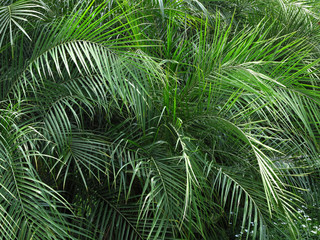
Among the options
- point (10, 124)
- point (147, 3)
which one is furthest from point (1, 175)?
point (147, 3)

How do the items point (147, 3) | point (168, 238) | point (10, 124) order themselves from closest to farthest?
point (10, 124) < point (168, 238) < point (147, 3)

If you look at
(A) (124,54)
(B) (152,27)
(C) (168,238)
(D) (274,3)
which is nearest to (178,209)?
(C) (168,238)

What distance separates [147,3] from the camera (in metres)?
2.75

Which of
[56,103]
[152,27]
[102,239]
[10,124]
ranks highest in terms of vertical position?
[152,27]

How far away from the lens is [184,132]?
2.26m

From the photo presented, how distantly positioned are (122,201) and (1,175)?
69cm

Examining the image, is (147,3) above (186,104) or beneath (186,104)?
above

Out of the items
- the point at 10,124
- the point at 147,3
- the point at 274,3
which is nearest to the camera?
the point at 10,124

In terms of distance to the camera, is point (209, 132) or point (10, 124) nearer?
point (10, 124)

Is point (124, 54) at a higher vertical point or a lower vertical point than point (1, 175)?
higher

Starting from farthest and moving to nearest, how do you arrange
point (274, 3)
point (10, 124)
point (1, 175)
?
point (274, 3) → point (10, 124) → point (1, 175)

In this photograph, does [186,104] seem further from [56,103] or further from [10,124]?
[10,124]

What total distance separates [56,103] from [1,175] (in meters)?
0.57

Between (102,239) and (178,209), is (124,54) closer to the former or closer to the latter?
(178,209)
